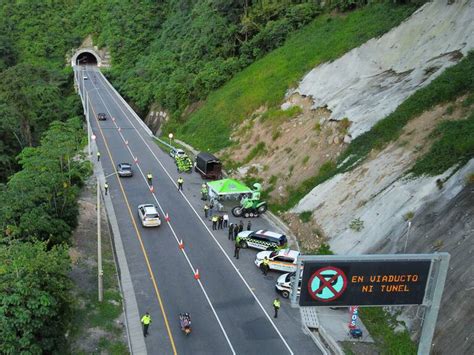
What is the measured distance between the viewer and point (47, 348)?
17.6 metres

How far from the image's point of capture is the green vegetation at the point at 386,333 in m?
19.2

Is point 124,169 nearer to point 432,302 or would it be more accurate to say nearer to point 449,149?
point 449,149

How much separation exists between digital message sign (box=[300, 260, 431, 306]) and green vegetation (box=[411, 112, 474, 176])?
1331 centimetres

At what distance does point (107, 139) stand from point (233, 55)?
1851 centimetres

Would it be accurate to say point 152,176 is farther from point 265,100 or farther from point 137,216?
point 265,100

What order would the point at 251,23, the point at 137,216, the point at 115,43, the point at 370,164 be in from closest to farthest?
the point at 370,164 < the point at 137,216 < the point at 251,23 < the point at 115,43

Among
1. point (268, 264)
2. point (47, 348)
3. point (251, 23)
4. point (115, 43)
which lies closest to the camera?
point (47, 348)

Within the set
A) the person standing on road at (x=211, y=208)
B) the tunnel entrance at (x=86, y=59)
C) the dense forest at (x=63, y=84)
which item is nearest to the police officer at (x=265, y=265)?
the person standing on road at (x=211, y=208)

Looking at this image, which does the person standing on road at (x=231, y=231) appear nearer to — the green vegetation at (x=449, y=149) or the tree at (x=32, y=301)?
the green vegetation at (x=449, y=149)

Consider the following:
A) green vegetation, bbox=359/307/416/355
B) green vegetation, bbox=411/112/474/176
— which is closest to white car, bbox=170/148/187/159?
green vegetation, bbox=411/112/474/176

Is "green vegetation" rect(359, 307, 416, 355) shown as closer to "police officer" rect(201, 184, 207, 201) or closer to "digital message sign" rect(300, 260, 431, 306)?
"digital message sign" rect(300, 260, 431, 306)

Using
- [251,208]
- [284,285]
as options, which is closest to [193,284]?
[284,285]

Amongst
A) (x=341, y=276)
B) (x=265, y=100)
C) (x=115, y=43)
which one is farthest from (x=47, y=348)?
(x=115, y=43)

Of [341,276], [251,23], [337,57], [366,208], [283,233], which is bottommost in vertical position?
[283,233]
